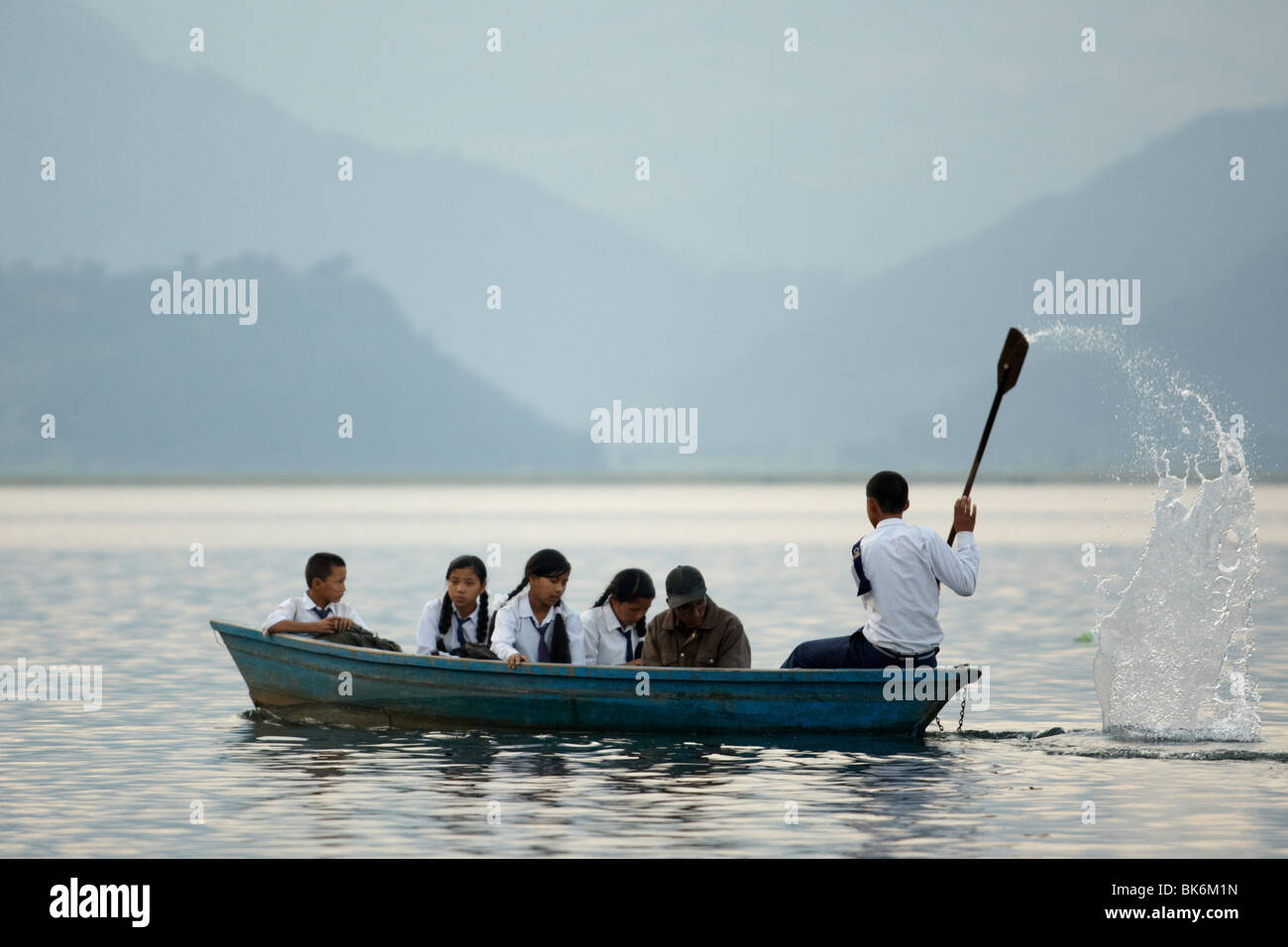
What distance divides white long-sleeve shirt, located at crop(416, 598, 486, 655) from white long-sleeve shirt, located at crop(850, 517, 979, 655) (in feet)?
12.6

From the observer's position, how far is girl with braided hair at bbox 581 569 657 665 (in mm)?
15938

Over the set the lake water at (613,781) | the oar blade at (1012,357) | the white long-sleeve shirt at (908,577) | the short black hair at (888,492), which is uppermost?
the oar blade at (1012,357)

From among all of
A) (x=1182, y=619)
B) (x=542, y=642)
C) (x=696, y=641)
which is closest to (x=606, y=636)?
(x=542, y=642)

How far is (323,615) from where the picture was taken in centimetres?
1702

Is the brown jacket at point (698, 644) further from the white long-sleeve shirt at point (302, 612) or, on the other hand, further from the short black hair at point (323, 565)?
the white long-sleeve shirt at point (302, 612)

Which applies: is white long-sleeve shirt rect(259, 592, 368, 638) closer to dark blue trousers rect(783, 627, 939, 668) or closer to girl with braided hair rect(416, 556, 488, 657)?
girl with braided hair rect(416, 556, 488, 657)

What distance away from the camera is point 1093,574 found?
1724 inches

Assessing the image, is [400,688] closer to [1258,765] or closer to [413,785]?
[413,785]

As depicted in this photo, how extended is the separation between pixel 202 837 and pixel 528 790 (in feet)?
8.44

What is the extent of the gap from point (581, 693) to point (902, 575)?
123 inches

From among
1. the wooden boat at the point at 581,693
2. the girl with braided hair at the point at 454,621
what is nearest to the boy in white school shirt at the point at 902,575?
the wooden boat at the point at 581,693

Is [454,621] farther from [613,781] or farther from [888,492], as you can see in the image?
[888,492]

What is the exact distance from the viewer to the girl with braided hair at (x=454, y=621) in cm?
1644
